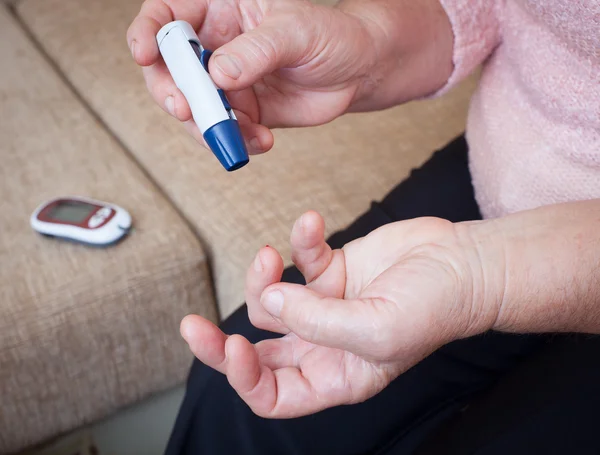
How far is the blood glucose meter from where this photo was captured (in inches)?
32.4

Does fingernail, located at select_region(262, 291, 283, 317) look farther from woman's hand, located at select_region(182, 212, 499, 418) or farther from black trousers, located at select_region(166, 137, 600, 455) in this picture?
black trousers, located at select_region(166, 137, 600, 455)

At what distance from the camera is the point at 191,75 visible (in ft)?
1.78

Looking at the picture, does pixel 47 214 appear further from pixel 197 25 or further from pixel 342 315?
pixel 342 315

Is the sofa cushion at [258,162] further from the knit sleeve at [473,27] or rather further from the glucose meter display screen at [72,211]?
the knit sleeve at [473,27]

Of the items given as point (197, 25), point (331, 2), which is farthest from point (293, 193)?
point (331, 2)

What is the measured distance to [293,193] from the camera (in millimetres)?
→ 944

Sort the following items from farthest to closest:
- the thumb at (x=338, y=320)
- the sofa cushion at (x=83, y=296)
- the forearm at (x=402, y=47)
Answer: the sofa cushion at (x=83, y=296)
the forearm at (x=402, y=47)
the thumb at (x=338, y=320)

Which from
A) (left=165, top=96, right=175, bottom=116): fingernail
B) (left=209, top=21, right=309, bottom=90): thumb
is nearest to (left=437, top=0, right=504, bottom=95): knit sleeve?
(left=209, top=21, right=309, bottom=90): thumb

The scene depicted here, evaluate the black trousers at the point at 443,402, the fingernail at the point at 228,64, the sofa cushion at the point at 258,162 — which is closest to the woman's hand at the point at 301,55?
the fingernail at the point at 228,64

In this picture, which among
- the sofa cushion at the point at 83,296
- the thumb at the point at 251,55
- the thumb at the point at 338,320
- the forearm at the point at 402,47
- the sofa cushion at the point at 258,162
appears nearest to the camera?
the thumb at the point at 338,320

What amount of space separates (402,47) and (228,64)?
244 millimetres

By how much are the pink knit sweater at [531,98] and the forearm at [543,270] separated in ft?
0.34

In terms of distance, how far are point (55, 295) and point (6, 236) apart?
132 millimetres

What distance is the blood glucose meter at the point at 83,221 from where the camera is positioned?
32.4 inches
